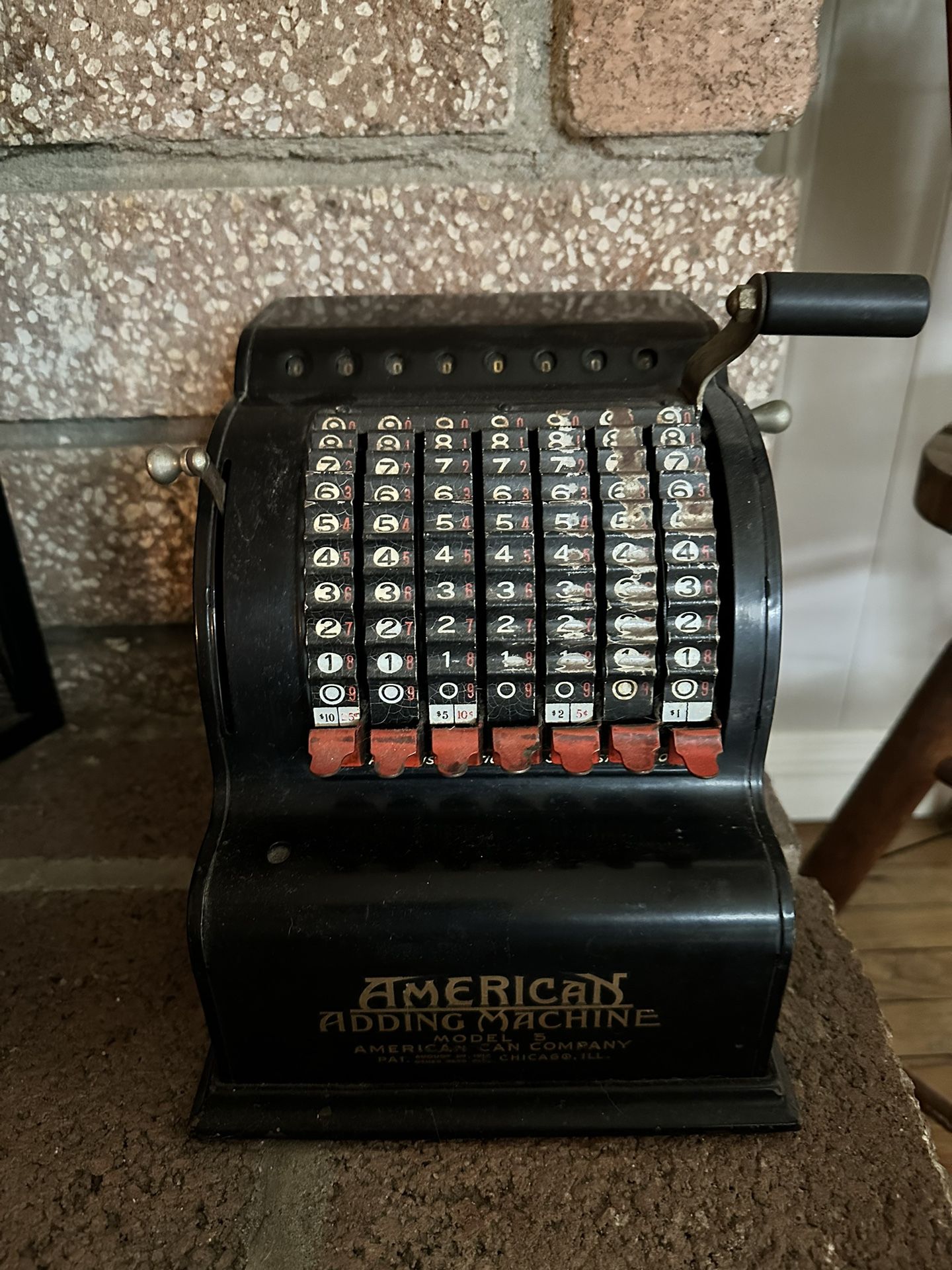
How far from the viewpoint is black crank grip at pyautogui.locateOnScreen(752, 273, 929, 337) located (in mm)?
553

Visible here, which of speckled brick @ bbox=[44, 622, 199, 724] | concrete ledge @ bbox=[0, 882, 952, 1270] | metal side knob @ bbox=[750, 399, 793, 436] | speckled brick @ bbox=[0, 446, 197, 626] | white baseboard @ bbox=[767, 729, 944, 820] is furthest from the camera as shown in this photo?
white baseboard @ bbox=[767, 729, 944, 820]

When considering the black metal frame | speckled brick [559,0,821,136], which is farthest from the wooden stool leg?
the black metal frame

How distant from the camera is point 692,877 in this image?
22.8 inches

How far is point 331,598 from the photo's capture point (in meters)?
0.60

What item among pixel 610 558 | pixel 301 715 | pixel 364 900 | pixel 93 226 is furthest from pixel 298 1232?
pixel 93 226

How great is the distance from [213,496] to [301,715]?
16 centimetres

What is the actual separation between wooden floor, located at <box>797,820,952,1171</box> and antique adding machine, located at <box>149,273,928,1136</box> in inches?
22.6

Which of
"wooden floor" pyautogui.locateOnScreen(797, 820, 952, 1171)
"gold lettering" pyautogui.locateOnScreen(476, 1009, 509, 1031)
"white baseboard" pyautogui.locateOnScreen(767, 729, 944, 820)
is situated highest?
"gold lettering" pyautogui.locateOnScreen(476, 1009, 509, 1031)

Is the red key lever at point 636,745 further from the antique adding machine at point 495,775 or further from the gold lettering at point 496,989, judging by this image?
the gold lettering at point 496,989

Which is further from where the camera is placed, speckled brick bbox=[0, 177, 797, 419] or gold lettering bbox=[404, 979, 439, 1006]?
speckled brick bbox=[0, 177, 797, 419]

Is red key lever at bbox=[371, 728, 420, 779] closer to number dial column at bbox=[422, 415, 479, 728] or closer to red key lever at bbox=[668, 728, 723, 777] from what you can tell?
number dial column at bbox=[422, 415, 479, 728]

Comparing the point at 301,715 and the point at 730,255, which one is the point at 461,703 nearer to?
the point at 301,715

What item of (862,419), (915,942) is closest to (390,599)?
(862,419)

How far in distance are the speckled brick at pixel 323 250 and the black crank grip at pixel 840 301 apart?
0.27 meters
